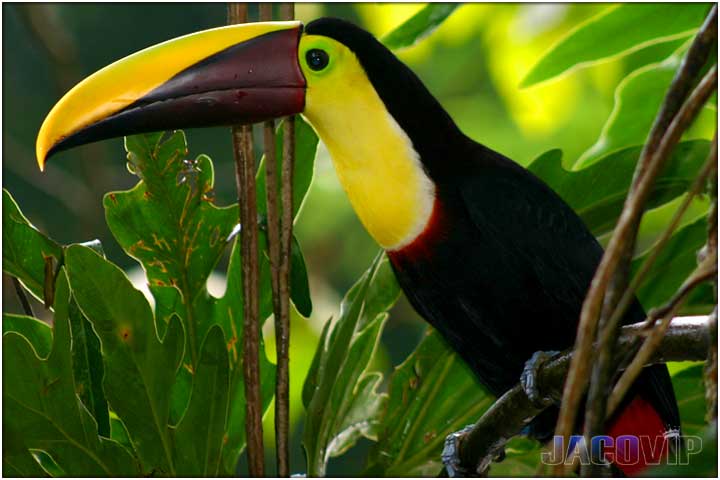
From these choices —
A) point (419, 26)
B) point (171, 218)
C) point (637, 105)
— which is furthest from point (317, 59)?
point (637, 105)

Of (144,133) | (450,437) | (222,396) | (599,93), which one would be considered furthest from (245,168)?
(599,93)

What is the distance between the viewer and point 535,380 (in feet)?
5.29

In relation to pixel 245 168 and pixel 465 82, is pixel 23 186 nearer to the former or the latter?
pixel 465 82

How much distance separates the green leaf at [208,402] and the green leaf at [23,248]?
33 centimetres

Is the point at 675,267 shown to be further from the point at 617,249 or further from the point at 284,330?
the point at 617,249

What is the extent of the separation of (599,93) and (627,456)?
2677 mm

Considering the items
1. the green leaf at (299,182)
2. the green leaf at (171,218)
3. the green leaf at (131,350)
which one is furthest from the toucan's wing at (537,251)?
the green leaf at (131,350)

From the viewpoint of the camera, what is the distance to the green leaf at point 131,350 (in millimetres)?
1691

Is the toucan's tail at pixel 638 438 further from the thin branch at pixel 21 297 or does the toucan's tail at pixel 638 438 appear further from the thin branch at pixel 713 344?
the thin branch at pixel 21 297

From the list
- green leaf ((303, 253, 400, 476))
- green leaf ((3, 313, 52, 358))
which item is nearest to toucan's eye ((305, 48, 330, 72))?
green leaf ((303, 253, 400, 476))

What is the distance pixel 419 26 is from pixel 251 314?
24.4 inches

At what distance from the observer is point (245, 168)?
1736 millimetres

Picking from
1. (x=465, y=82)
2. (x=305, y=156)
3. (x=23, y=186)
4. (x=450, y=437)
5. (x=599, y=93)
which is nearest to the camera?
(x=450, y=437)

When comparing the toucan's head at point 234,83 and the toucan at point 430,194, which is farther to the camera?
the toucan at point 430,194
